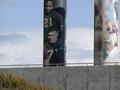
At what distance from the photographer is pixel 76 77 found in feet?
130

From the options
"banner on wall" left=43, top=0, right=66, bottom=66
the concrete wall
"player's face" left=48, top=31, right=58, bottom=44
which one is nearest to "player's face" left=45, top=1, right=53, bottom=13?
"banner on wall" left=43, top=0, right=66, bottom=66

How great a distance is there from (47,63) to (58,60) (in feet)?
3.28

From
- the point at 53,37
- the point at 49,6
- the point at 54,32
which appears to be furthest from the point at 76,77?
the point at 49,6

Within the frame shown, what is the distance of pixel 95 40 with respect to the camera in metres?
45.7

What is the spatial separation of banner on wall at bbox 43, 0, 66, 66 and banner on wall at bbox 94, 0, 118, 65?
2822 mm

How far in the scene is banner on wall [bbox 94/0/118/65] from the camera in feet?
149

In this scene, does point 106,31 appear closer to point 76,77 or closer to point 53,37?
point 53,37

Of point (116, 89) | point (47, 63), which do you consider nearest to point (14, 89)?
point (116, 89)

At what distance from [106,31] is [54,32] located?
→ 14.3 feet

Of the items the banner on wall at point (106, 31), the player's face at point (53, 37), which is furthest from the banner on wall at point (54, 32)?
the banner on wall at point (106, 31)

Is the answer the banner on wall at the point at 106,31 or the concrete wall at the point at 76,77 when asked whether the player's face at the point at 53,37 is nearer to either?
the banner on wall at the point at 106,31

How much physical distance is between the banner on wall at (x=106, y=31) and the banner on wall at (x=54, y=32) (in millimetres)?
2822

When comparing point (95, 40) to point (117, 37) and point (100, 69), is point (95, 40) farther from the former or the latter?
point (100, 69)

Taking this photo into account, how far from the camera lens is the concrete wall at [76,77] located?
126ft
